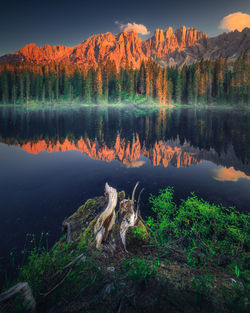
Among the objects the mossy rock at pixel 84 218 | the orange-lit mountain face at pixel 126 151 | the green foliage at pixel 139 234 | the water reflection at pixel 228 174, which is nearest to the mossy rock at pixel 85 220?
the mossy rock at pixel 84 218

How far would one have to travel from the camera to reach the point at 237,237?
5.48 m

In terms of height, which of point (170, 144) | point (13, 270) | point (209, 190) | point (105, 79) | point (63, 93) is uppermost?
point (105, 79)

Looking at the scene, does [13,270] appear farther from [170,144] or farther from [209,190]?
[170,144]

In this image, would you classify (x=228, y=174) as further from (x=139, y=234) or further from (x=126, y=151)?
(x=139, y=234)

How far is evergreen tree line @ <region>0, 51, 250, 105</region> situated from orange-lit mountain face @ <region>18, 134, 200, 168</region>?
3225 inches

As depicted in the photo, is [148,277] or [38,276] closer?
[148,277]

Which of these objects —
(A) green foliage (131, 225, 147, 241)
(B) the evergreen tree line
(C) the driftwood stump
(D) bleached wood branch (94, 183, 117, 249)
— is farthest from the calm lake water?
(B) the evergreen tree line

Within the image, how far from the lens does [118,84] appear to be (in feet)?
323

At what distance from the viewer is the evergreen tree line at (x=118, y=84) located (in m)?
90.7

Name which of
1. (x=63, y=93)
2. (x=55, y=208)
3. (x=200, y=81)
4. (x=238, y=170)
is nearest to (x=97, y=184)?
(x=55, y=208)

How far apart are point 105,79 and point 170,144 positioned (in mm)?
92524

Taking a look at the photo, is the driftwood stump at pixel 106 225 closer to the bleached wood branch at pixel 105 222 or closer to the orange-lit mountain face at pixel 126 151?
the bleached wood branch at pixel 105 222

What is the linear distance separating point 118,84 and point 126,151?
291 ft

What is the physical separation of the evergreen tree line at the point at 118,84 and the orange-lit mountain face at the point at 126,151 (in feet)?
269
